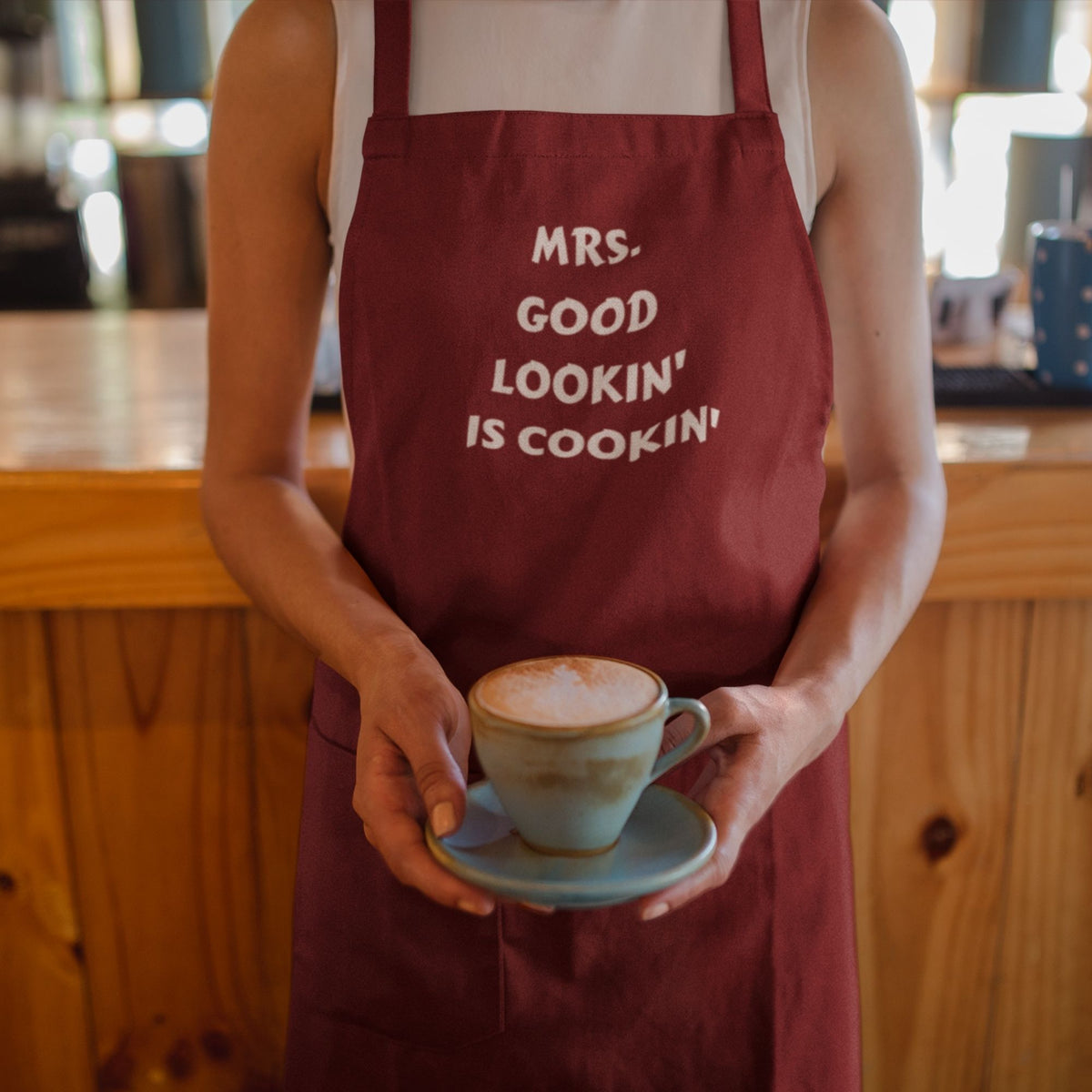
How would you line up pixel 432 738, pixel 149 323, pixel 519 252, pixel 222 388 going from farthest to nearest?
pixel 149 323 → pixel 222 388 → pixel 519 252 → pixel 432 738

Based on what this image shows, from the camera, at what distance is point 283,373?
3.41 ft

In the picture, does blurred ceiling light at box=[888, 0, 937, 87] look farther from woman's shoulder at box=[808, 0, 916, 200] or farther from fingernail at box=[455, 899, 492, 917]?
fingernail at box=[455, 899, 492, 917]

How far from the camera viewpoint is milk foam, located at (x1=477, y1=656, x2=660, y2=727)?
2.38 ft

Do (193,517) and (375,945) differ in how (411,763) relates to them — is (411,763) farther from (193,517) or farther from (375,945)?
(193,517)

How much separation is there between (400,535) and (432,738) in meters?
0.26

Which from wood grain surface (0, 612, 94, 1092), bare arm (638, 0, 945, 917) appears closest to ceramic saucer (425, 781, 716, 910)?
bare arm (638, 0, 945, 917)

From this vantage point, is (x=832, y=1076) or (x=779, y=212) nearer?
(x=779, y=212)

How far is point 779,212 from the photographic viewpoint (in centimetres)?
95

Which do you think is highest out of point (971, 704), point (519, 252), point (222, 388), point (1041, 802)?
point (519, 252)

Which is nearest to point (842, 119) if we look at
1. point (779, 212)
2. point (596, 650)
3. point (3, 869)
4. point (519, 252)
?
point (779, 212)

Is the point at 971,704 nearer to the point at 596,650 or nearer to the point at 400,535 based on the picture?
the point at 596,650

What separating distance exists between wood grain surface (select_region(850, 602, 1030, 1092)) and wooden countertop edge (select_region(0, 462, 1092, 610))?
0.32ft

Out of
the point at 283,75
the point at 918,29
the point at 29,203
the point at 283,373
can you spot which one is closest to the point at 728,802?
the point at 283,373

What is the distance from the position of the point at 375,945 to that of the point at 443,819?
38cm
